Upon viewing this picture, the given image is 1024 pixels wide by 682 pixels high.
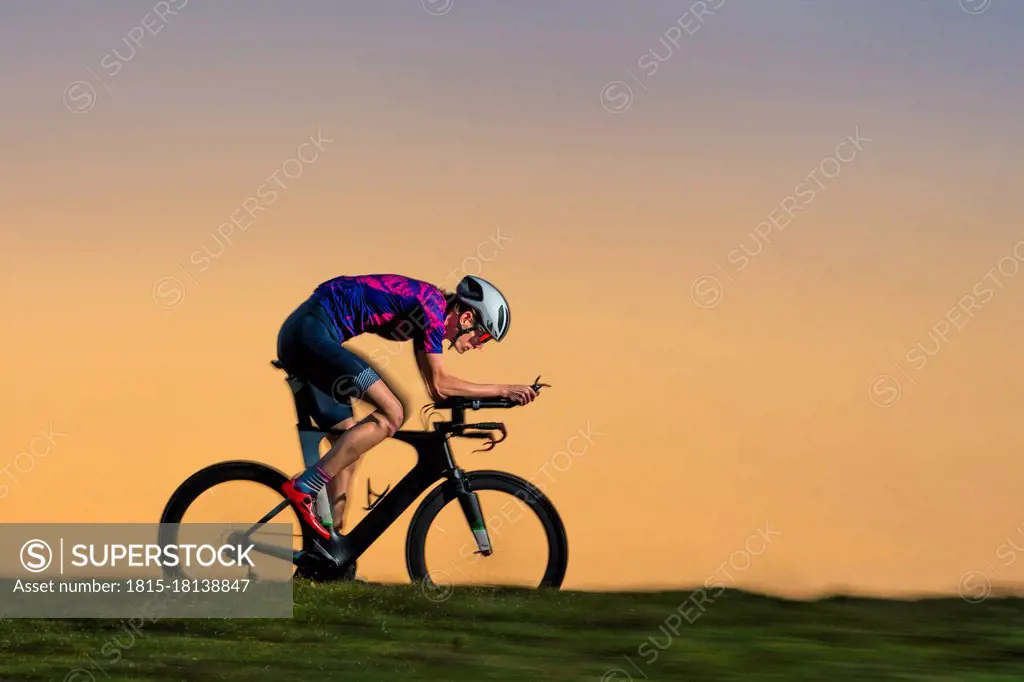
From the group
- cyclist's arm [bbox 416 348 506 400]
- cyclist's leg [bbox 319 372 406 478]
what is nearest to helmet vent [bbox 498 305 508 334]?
cyclist's arm [bbox 416 348 506 400]

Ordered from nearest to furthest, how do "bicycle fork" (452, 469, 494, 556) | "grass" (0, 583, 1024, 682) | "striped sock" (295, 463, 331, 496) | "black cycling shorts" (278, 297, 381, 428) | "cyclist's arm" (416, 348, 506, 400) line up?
"grass" (0, 583, 1024, 682) < "black cycling shorts" (278, 297, 381, 428) < "cyclist's arm" (416, 348, 506, 400) < "striped sock" (295, 463, 331, 496) < "bicycle fork" (452, 469, 494, 556)

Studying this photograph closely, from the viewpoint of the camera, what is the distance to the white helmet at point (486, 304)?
8664 mm

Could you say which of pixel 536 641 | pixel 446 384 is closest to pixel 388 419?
pixel 446 384

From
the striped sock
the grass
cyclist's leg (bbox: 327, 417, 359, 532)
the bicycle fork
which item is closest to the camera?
the grass

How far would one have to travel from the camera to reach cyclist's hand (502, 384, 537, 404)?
861cm

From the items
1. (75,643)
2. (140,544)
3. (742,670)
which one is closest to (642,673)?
(742,670)

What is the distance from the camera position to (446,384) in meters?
8.68

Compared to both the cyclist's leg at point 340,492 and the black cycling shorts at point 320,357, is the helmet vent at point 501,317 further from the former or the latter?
the cyclist's leg at point 340,492

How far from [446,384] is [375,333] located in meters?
0.58

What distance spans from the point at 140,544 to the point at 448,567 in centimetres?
212

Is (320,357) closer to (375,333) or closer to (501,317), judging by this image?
(375,333)

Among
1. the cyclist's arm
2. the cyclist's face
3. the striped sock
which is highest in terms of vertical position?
the cyclist's face

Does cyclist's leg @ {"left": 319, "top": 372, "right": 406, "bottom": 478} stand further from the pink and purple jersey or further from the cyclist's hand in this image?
the cyclist's hand

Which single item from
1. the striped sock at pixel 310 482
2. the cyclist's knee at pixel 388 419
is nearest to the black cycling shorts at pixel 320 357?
the cyclist's knee at pixel 388 419
